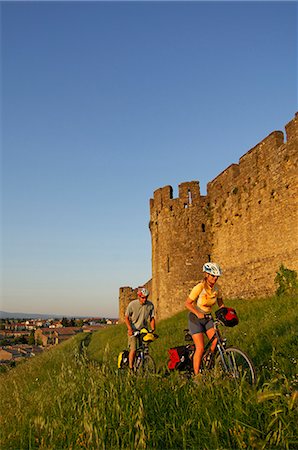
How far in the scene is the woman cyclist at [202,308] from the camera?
5.59 meters

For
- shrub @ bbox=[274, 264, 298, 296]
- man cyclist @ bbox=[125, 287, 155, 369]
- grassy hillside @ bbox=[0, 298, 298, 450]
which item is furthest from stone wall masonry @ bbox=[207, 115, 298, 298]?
grassy hillside @ bbox=[0, 298, 298, 450]

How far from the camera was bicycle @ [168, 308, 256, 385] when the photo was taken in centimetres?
453

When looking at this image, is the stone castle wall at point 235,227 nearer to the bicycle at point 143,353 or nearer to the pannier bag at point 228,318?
the bicycle at point 143,353

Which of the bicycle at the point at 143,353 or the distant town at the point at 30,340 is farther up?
the bicycle at the point at 143,353

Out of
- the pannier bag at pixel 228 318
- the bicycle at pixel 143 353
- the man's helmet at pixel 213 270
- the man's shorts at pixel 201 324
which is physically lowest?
the bicycle at pixel 143 353

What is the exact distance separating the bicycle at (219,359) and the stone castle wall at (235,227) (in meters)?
8.69

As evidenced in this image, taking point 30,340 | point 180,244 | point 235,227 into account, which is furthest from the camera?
point 30,340

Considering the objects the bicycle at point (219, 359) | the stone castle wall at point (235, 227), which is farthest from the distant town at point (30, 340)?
the stone castle wall at point (235, 227)

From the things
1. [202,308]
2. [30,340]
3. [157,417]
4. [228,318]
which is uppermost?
[202,308]

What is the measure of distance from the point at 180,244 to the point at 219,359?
620 inches

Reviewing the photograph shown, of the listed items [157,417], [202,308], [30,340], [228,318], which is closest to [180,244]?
[202,308]

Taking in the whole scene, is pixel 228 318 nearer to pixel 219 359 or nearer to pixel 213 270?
pixel 219 359

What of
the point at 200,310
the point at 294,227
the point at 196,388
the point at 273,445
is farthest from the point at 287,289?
the point at 273,445

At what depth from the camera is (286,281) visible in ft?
44.9
